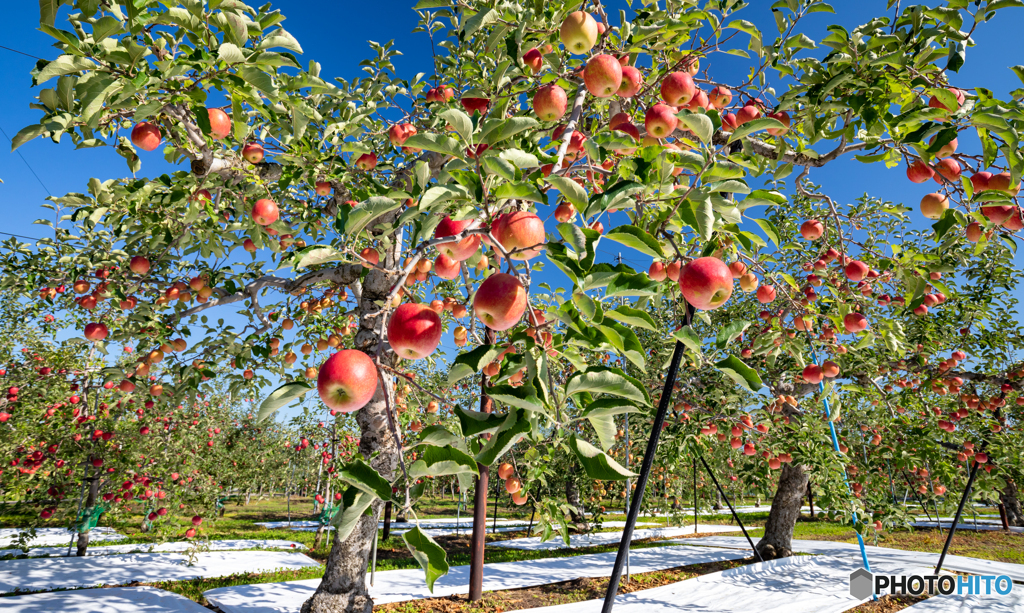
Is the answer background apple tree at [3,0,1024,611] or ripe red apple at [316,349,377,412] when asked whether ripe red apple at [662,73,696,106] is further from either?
ripe red apple at [316,349,377,412]

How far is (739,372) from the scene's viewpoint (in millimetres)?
1105

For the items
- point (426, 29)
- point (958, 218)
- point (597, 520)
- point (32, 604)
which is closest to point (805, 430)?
point (597, 520)

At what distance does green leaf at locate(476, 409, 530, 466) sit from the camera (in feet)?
2.95

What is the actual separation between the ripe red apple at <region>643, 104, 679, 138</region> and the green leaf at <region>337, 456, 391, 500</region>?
144 cm

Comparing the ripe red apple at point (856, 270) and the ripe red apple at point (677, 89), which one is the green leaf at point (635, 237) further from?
the ripe red apple at point (856, 270)

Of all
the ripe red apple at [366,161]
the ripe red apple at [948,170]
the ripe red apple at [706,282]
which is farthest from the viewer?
the ripe red apple at [366,161]

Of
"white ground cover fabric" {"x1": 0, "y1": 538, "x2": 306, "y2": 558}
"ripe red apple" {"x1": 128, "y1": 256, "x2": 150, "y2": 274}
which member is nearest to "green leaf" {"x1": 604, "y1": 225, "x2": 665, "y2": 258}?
"ripe red apple" {"x1": 128, "y1": 256, "x2": 150, "y2": 274}

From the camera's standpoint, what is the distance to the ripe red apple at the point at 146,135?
2346 millimetres

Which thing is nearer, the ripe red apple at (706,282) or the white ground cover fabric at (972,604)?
the ripe red apple at (706,282)

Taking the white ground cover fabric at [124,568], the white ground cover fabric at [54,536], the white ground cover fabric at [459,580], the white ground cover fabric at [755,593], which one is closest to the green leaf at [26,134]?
the white ground cover fabric at [459,580]

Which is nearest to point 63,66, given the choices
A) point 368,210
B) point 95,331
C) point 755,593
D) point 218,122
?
point 218,122

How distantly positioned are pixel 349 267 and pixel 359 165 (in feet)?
3.97

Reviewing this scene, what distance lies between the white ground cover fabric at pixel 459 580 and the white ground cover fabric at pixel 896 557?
2171 millimetres

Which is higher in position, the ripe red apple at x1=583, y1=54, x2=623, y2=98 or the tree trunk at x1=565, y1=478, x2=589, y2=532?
the ripe red apple at x1=583, y1=54, x2=623, y2=98
